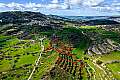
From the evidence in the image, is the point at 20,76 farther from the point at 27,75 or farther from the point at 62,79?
the point at 62,79

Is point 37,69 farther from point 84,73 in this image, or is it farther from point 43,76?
point 84,73

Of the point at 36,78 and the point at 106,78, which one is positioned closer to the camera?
the point at 36,78

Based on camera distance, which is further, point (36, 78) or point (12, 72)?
point (12, 72)

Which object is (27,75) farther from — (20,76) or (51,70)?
(51,70)

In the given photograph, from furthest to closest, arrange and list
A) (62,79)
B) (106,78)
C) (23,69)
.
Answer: (23,69)
(106,78)
(62,79)

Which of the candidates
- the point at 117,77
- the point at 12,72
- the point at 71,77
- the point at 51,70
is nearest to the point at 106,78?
the point at 117,77

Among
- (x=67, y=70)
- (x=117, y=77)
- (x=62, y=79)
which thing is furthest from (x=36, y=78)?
(x=117, y=77)

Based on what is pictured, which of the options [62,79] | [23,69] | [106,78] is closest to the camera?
[62,79]
